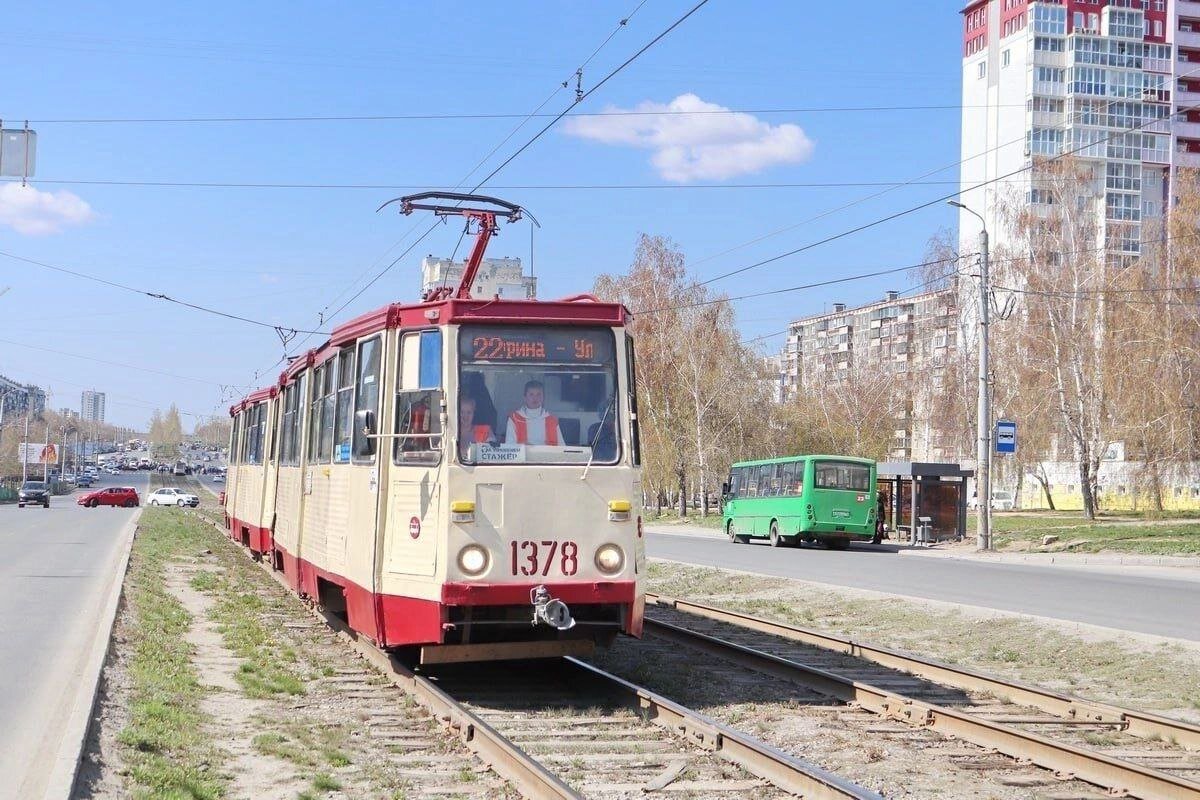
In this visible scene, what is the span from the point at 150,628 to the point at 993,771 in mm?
9409

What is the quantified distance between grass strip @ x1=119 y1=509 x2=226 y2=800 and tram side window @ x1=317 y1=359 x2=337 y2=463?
232 centimetres

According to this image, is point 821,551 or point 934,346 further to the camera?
point 934,346

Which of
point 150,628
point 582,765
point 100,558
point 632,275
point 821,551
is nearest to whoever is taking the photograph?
point 582,765

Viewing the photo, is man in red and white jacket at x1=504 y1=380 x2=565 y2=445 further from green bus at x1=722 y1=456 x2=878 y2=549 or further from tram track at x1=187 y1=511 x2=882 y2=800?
green bus at x1=722 y1=456 x2=878 y2=549

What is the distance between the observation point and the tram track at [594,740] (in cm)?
744

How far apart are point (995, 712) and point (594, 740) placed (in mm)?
3419

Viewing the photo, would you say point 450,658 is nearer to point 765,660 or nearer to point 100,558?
point 765,660

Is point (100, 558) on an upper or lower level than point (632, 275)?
lower

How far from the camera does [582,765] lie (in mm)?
8086

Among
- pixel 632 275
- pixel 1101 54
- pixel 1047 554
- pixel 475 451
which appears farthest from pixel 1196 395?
pixel 1101 54

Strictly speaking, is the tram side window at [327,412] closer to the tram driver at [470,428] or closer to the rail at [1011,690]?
the tram driver at [470,428]

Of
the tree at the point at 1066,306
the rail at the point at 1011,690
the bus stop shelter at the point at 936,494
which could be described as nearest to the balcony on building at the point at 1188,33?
the tree at the point at 1066,306

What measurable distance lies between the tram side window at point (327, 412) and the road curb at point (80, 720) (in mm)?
2687

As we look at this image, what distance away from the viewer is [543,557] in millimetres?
10227
